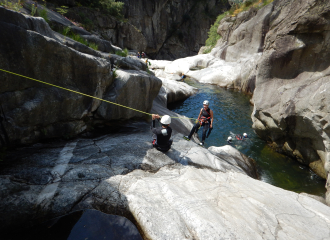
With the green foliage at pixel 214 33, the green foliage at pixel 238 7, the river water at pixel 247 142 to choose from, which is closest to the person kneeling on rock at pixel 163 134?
the river water at pixel 247 142

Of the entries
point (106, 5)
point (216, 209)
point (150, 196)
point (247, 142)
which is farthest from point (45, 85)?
point (106, 5)

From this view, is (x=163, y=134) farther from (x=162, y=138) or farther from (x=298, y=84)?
(x=298, y=84)

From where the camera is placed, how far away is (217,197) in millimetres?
4695

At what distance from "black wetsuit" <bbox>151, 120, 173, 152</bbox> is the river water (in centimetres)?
557

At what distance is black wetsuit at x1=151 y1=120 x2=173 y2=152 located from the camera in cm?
612

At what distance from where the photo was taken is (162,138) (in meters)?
6.33

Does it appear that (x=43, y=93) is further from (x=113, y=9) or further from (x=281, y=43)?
(x=113, y=9)

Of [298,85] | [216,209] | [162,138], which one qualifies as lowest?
[216,209]

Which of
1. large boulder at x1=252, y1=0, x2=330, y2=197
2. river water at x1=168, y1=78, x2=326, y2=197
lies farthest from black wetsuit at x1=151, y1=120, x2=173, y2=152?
large boulder at x1=252, y1=0, x2=330, y2=197

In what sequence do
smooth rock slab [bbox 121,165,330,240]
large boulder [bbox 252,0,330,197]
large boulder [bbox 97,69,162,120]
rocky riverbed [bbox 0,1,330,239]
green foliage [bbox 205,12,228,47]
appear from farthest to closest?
1. green foliage [bbox 205,12,228,47]
2. large boulder [bbox 252,0,330,197]
3. large boulder [bbox 97,69,162,120]
4. rocky riverbed [bbox 0,1,330,239]
5. smooth rock slab [bbox 121,165,330,240]

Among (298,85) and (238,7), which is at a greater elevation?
(238,7)

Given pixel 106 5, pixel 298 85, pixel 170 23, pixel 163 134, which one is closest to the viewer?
pixel 163 134

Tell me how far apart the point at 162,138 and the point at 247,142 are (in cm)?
809

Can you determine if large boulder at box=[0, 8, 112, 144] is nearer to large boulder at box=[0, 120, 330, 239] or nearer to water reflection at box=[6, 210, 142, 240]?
large boulder at box=[0, 120, 330, 239]
